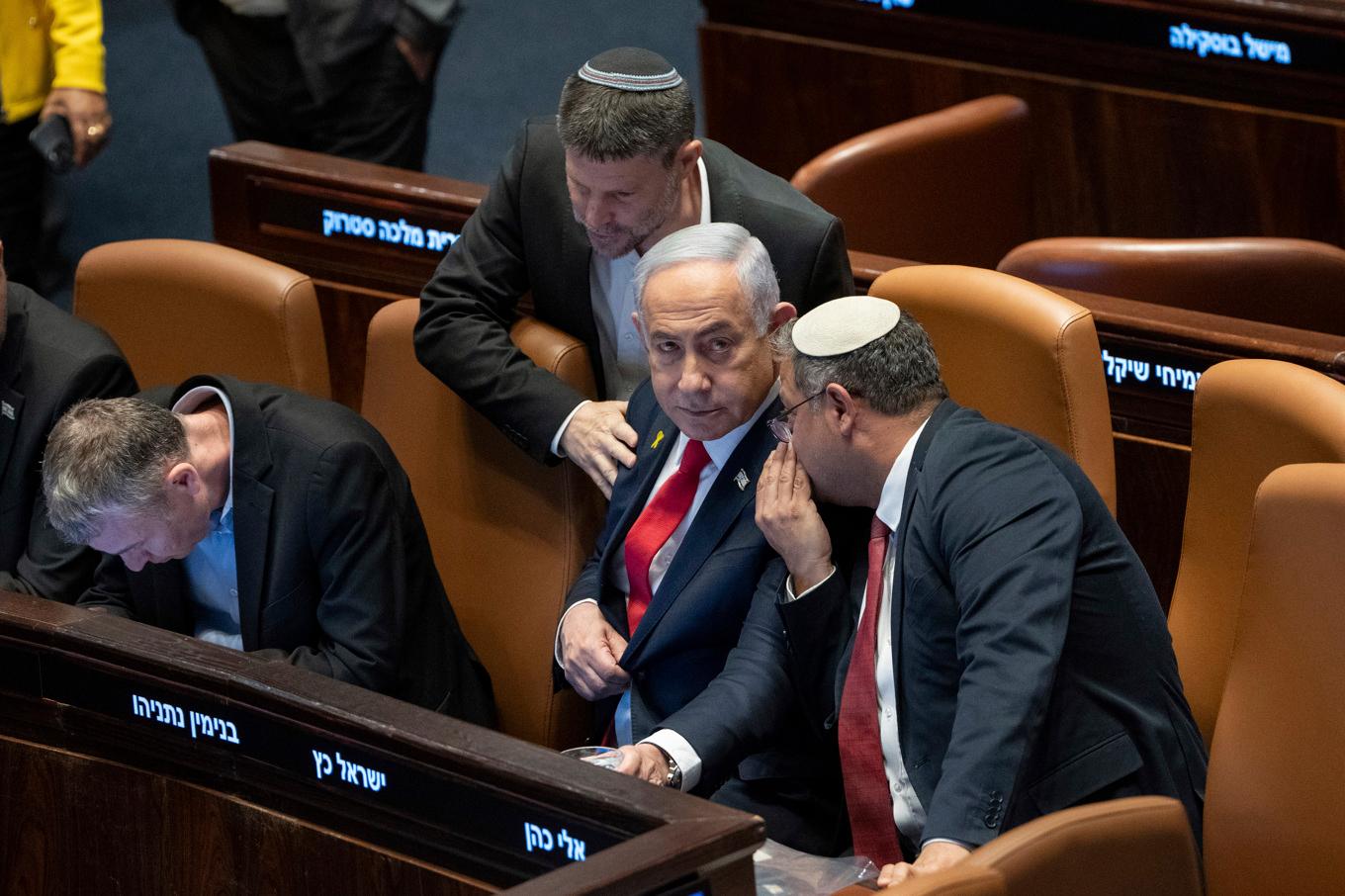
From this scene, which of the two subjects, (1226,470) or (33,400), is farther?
(33,400)

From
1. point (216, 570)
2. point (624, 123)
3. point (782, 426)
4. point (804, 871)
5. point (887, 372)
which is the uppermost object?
point (624, 123)

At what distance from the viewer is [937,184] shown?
373cm

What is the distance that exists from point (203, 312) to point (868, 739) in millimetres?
1413

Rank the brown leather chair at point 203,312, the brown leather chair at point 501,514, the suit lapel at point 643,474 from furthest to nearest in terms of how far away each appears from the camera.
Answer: the brown leather chair at point 203,312 → the brown leather chair at point 501,514 → the suit lapel at point 643,474

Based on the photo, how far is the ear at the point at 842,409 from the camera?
87.5 inches

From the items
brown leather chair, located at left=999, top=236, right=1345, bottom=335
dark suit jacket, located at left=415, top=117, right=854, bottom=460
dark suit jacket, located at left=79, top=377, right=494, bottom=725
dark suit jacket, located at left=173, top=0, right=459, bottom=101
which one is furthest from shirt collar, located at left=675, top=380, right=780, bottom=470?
dark suit jacket, located at left=173, top=0, right=459, bottom=101

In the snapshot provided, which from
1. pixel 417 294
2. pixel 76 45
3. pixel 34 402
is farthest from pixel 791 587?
pixel 76 45

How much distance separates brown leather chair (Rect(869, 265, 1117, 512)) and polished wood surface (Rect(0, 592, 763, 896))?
3.24 ft

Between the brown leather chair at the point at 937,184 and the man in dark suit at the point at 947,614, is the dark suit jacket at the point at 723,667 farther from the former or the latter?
the brown leather chair at the point at 937,184

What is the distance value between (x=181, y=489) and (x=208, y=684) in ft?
1.35

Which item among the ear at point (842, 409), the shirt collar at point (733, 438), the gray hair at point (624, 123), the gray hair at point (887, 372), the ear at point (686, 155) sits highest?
the gray hair at point (624, 123)

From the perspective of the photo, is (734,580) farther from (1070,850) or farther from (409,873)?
(1070,850)

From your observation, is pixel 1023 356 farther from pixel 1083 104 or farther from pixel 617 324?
pixel 1083 104

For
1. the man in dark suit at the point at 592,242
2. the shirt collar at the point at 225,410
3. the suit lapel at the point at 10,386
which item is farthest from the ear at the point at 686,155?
the suit lapel at the point at 10,386
